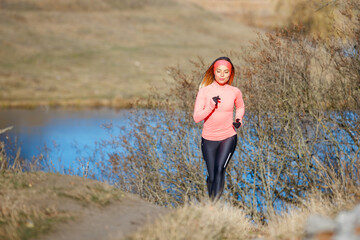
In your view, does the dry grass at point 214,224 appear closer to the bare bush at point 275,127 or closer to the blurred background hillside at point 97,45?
the bare bush at point 275,127

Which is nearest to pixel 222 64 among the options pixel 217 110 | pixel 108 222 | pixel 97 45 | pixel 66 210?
pixel 217 110

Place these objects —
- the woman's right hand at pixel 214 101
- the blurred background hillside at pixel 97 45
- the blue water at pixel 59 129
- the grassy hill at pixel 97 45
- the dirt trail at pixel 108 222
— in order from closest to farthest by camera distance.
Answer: the dirt trail at pixel 108 222, the woman's right hand at pixel 214 101, the blue water at pixel 59 129, the blurred background hillside at pixel 97 45, the grassy hill at pixel 97 45

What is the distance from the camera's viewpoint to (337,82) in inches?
564

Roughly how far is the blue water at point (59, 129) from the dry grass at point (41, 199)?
1531 centimetres

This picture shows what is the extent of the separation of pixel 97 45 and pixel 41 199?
3205 inches

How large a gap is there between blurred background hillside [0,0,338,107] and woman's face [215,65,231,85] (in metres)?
34.9

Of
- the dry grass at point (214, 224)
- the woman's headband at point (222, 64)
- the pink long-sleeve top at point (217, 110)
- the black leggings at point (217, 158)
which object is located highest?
the woman's headband at point (222, 64)

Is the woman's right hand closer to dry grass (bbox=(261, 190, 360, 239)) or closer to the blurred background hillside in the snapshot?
dry grass (bbox=(261, 190, 360, 239))

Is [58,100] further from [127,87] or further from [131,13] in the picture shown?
[131,13]

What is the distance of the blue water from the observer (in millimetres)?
24938

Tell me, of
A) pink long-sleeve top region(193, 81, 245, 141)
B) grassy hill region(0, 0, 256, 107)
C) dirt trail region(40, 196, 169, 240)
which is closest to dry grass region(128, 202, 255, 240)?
dirt trail region(40, 196, 169, 240)

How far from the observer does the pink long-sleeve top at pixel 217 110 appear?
636cm

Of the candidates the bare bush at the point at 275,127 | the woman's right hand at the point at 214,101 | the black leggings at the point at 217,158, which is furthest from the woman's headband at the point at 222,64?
the bare bush at the point at 275,127

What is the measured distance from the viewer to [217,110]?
20.9 feet
